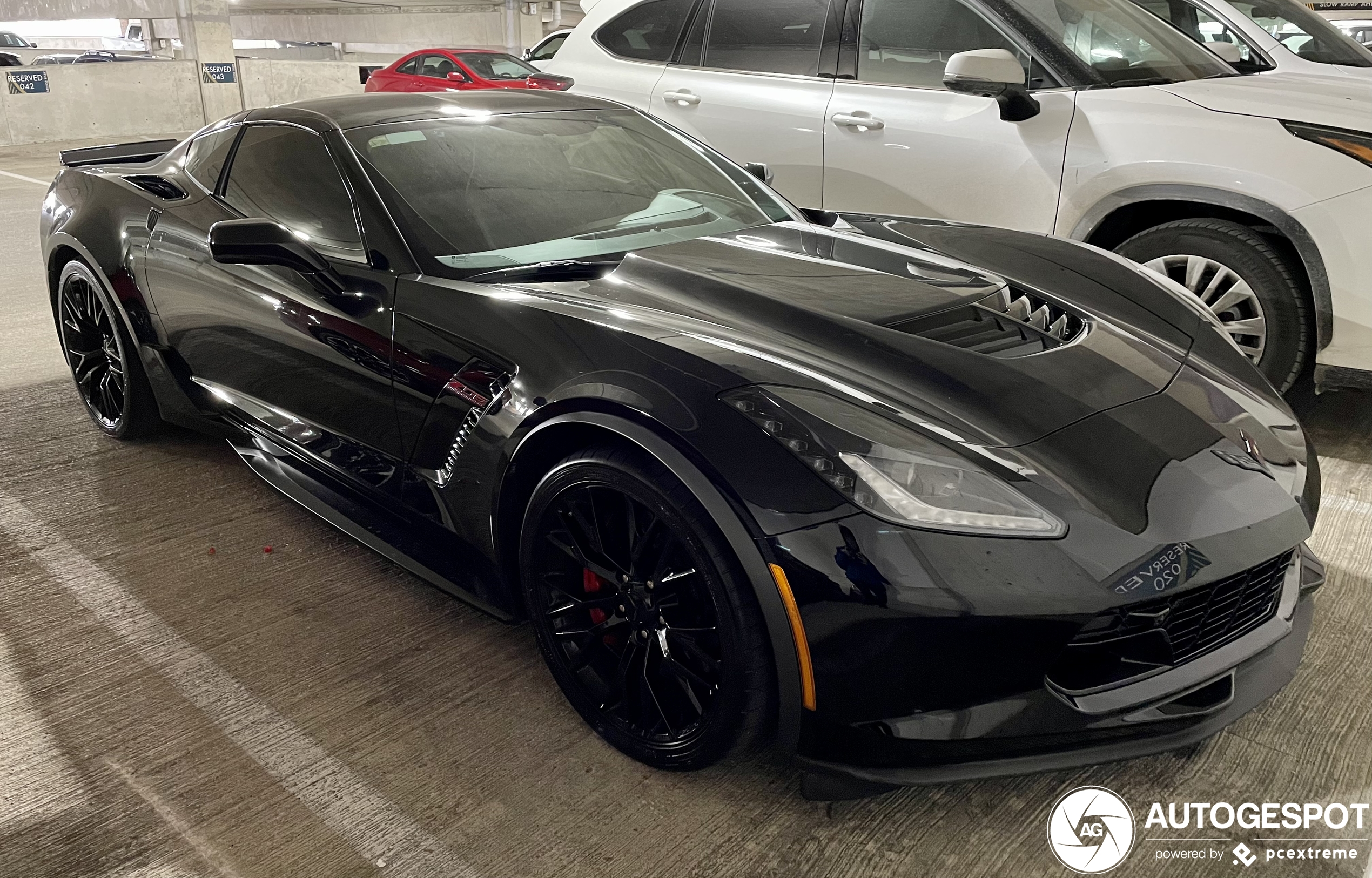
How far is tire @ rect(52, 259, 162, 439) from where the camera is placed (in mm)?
3471

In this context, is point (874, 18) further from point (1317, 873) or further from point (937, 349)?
point (1317, 873)

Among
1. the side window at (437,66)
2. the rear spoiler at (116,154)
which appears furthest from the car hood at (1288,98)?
the side window at (437,66)

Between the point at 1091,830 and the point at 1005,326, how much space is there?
1017 millimetres

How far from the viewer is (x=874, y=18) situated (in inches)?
174

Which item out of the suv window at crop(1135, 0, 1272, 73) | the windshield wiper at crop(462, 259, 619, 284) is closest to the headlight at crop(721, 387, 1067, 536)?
the windshield wiper at crop(462, 259, 619, 284)

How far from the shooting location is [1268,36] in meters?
4.70

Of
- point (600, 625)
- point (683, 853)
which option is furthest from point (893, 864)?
point (600, 625)

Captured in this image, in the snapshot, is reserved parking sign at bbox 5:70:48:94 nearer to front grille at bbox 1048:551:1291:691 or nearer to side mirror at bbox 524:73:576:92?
side mirror at bbox 524:73:576:92

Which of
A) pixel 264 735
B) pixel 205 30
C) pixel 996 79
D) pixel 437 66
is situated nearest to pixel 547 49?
pixel 437 66

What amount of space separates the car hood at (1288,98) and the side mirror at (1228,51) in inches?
23.6

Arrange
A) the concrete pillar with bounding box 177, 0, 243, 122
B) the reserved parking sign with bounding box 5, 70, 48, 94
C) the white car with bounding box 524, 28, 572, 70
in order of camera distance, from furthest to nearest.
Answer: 1. the concrete pillar with bounding box 177, 0, 243, 122
2. the reserved parking sign with bounding box 5, 70, 48, 94
3. the white car with bounding box 524, 28, 572, 70

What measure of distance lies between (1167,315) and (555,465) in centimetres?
159

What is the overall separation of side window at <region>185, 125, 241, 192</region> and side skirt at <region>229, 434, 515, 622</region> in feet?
2.74

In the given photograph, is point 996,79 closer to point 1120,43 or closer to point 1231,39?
point 1120,43
